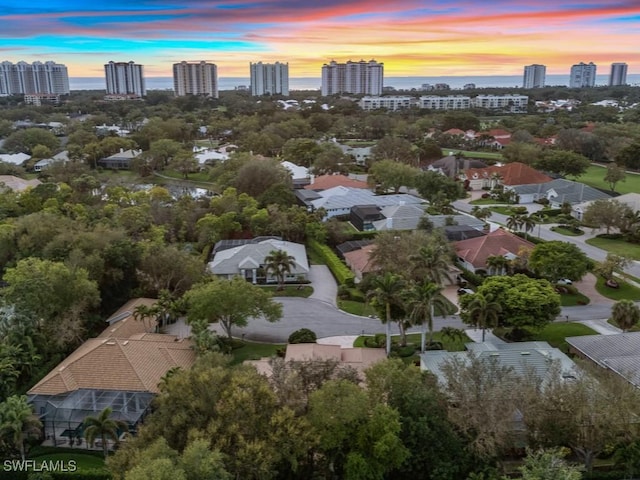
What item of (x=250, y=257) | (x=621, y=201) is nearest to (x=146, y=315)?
(x=250, y=257)

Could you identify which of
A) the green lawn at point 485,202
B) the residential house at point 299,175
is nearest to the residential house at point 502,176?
the green lawn at point 485,202

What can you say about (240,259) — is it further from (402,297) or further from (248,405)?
(248,405)

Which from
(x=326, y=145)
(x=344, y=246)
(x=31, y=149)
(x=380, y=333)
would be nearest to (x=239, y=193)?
(x=344, y=246)

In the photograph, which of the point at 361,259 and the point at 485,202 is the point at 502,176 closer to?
the point at 485,202

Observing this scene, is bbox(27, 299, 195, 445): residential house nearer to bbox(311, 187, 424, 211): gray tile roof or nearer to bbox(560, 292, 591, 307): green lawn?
bbox(560, 292, 591, 307): green lawn

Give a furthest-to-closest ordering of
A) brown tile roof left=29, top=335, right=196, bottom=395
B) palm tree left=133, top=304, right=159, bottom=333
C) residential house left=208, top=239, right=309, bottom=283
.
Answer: residential house left=208, top=239, right=309, bottom=283 → palm tree left=133, top=304, right=159, bottom=333 → brown tile roof left=29, top=335, right=196, bottom=395

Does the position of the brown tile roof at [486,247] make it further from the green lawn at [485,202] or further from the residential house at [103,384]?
the residential house at [103,384]

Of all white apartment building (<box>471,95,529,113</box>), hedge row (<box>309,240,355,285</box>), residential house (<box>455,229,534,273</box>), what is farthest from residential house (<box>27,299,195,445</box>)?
white apartment building (<box>471,95,529,113</box>)

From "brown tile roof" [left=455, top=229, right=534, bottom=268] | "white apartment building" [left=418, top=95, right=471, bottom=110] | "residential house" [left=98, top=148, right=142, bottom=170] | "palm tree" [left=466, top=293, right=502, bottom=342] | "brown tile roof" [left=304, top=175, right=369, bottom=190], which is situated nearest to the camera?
"palm tree" [left=466, top=293, right=502, bottom=342]
